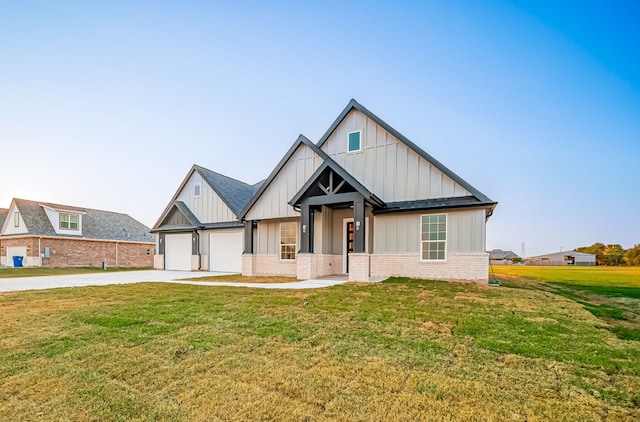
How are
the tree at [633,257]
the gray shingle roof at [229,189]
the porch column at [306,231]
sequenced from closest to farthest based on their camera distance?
the porch column at [306,231] < the gray shingle roof at [229,189] < the tree at [633,257]

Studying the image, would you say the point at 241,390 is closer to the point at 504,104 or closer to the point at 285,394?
the point at 285,394

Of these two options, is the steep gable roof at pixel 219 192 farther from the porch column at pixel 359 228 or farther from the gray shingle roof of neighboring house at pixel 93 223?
the gray shingle roof of neighboring house at pixel 93 223

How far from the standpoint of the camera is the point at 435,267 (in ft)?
38.4

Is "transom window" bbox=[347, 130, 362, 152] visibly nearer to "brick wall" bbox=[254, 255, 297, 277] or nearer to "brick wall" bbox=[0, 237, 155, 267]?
"brick wall" bbox=[254, 255, 297, 277]

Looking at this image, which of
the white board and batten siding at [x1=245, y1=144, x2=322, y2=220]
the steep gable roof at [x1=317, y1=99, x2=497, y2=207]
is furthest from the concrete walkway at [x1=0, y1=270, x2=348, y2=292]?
the steep gable roof at [x1=317, y1=99, x2=497, y2=207]

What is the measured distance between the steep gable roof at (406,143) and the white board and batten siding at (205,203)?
8310 millimetres

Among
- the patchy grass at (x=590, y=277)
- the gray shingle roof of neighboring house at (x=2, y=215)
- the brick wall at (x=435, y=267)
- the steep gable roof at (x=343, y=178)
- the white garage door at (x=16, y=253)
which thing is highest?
the steep gable roof at (x=343, y=178)

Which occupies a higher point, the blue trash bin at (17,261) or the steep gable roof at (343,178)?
the steep gable roof at (343,178)

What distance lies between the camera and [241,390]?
9.41ft

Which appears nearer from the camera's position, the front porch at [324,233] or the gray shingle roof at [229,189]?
the front porch at [324,233]

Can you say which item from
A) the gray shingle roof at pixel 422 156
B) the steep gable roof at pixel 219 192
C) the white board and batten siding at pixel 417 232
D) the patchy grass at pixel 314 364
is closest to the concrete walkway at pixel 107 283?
the white board and batten siding at pixel 417 232

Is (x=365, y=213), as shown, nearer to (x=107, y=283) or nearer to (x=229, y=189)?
(x=107, y=283)

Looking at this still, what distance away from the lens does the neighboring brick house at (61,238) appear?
23906 mm

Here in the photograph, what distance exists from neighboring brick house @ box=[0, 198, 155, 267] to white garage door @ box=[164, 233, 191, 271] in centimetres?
1123
